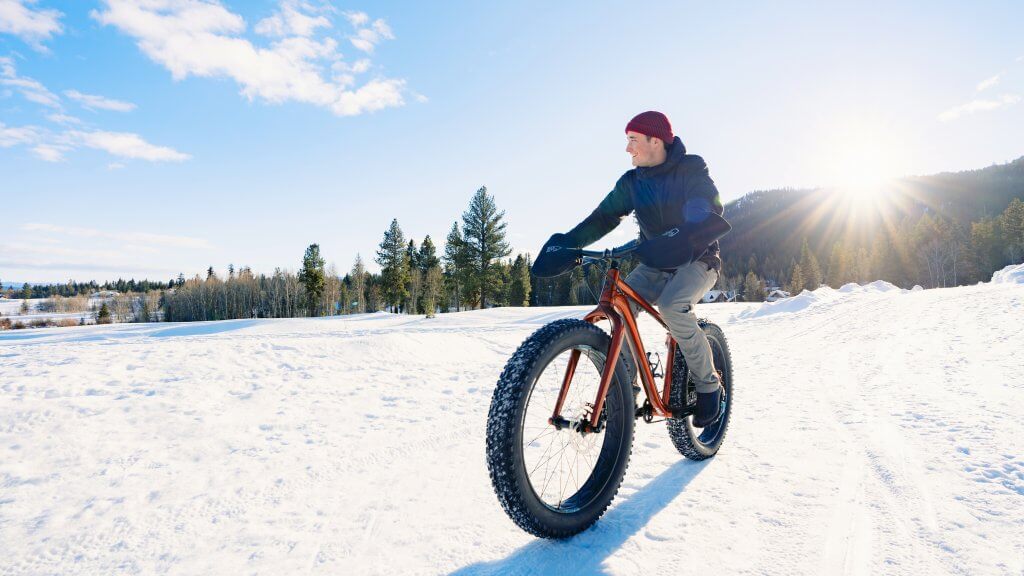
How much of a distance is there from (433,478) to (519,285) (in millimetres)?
62850

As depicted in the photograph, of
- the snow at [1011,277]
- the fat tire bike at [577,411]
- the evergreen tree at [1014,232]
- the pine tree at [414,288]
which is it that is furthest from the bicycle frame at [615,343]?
the evergreen tree at [1014,232]

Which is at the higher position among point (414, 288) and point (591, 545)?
point (414, 288)

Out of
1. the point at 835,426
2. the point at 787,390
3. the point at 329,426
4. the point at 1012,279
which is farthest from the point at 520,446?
the point at 1012,279

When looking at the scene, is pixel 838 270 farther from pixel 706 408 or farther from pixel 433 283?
pixel 706 408

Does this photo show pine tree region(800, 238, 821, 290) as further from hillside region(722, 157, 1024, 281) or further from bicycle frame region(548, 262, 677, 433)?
bicycle frame region(548, 262, 677, 433)

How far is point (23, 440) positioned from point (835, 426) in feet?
20.6

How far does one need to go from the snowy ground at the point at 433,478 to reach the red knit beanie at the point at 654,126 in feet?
7.05

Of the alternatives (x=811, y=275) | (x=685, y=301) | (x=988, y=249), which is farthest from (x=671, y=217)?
(x=811, y=275)

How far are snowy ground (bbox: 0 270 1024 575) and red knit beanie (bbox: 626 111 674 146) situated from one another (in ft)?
7.05

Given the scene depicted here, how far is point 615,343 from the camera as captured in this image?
2330 mm

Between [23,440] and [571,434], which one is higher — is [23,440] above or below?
below

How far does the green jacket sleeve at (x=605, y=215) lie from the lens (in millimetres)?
3047

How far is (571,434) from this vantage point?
88.2 inches

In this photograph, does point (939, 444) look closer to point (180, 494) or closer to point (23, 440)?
point (180, 494)
